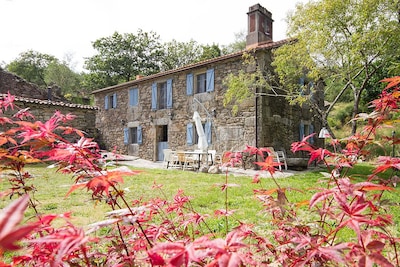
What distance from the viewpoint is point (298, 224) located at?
3.67ft

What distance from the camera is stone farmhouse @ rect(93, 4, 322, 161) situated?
32.9 ft

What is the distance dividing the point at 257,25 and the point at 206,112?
4.06m

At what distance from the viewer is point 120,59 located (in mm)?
28234

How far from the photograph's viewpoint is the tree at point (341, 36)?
7.79 meters

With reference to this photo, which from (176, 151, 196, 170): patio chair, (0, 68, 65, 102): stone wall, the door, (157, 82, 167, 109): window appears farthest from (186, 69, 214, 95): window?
(0, 68, 65, 102): stone wall

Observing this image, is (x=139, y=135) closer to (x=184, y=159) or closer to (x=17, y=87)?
(x=184, y=159)

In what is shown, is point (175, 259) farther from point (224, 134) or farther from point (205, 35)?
point (205, 35)

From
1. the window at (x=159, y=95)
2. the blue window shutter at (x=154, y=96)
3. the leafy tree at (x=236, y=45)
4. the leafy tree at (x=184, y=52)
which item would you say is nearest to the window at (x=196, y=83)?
the window at (x=159, y=95)

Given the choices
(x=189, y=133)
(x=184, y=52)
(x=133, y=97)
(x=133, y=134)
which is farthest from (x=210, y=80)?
(x=184, y=52)

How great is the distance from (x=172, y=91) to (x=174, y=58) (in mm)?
18421

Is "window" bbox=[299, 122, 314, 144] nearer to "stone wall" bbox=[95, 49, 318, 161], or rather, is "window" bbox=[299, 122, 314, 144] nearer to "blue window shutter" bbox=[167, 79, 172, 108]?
"stone wall" bbox=[95, 49, 318, 161]

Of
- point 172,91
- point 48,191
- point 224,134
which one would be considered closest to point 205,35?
point 172,91

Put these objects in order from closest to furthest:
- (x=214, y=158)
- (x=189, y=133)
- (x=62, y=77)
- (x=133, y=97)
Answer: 1. (x=214, y=158)
2. (x=189, y=133)
3. (x=133, y=97)
4. (x=62, y=77)

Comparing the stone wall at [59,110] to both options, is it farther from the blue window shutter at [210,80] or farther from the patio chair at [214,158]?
the blue window shutter at [210,80]
